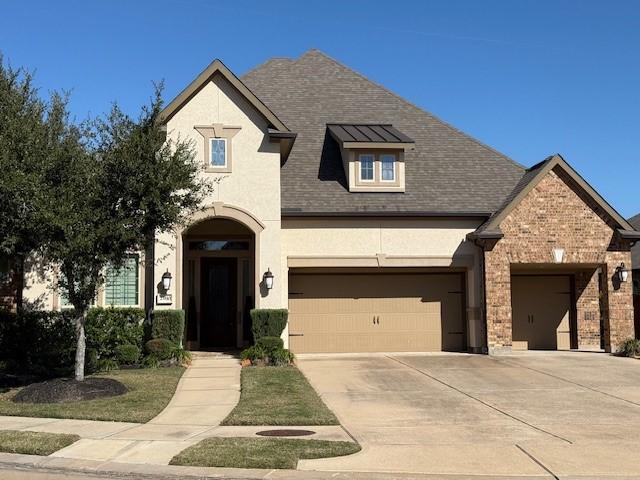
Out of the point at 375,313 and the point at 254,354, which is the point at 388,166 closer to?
the point at 375,313

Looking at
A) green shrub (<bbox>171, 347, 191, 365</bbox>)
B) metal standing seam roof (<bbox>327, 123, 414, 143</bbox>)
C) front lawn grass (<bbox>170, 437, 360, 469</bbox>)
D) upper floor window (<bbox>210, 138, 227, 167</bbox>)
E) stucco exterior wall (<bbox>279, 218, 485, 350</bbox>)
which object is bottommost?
front lawn grass (<bbox>170, 437, 360, 469</bbox>)

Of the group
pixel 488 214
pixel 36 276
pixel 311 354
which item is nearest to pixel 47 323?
pixel 36 276

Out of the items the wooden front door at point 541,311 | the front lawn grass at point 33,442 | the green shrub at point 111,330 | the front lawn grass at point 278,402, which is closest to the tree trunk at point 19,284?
the green shrub at point 111,330

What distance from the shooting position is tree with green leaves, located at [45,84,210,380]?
12312 mm

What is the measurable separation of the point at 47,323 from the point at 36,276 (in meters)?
1.48

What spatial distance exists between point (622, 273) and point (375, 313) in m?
7.45

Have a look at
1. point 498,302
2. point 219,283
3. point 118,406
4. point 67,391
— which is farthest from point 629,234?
point 67,391

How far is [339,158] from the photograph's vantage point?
21781 millimetres

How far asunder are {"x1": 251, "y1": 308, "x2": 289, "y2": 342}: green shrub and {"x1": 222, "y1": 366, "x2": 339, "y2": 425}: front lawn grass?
208 cm

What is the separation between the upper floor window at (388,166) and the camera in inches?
825

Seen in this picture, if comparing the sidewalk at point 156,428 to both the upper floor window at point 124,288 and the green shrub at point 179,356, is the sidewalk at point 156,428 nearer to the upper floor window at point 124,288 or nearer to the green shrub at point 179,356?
the green shrub at point 179,356

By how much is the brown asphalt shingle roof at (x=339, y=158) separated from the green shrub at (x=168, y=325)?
452 centimetres

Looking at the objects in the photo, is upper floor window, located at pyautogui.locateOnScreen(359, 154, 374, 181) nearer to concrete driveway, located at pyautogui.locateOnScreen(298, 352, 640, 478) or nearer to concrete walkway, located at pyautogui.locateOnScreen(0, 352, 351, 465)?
concrete driveway, located at pyautogui.locateOnScreen(298, 352, 640, 478)

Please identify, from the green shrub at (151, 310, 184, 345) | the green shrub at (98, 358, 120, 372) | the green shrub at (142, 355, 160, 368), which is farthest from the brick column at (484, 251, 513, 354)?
the green shrub at (98, 358, 120, 372)
